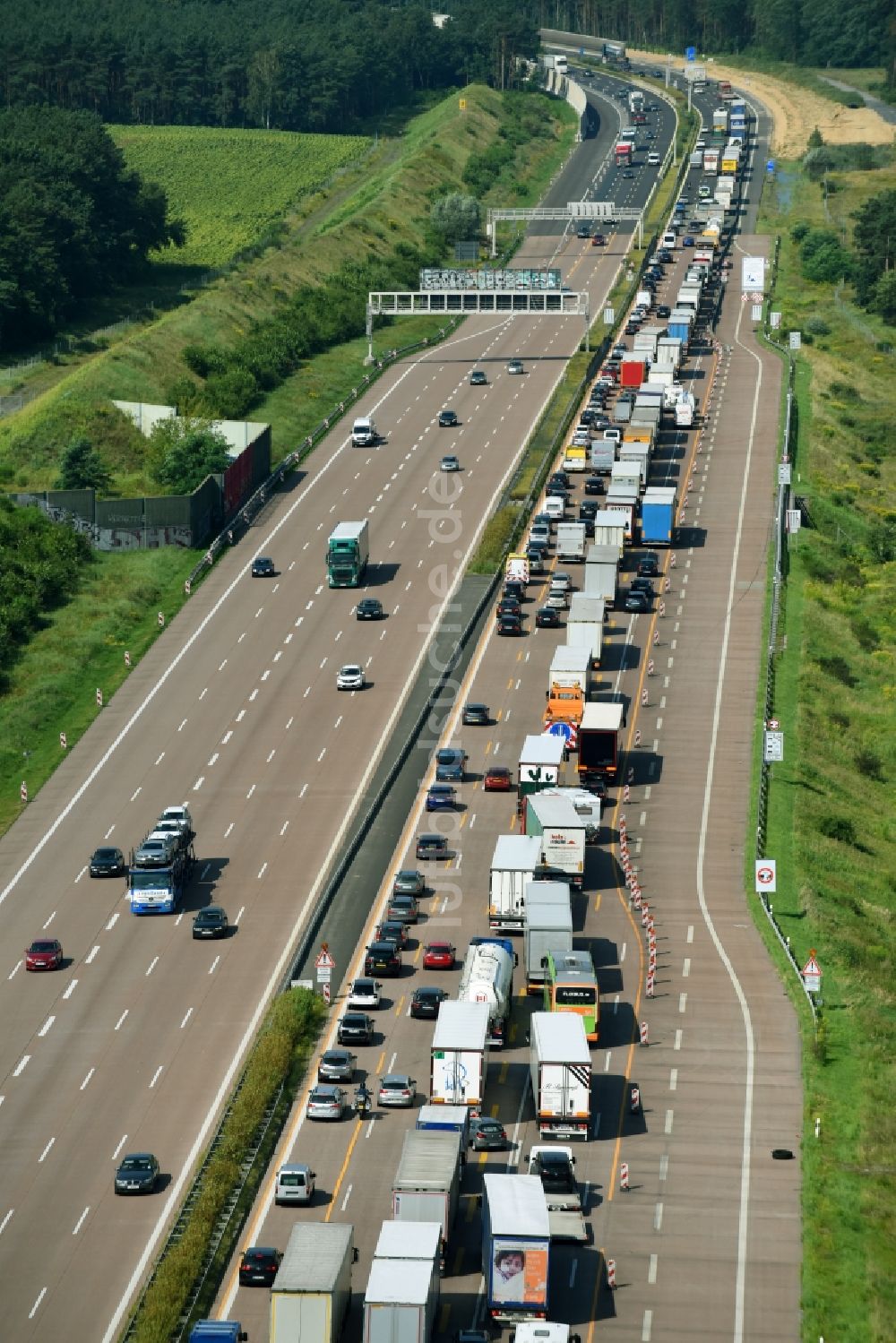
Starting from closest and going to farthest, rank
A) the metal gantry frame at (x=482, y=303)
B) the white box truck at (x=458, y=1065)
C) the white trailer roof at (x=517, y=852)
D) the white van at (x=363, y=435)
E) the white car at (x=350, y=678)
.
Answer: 1. the white box truck at (x=458, y=1065)
2. the white trailer roof at (x=517, y=852)
3. the white car at (x=350, y=678)
4. the white van at (x=363, y=435)
5. the metal gantry frame at (x=482, y=303)

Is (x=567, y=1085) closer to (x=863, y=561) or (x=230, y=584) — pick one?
(x=230, y=584)

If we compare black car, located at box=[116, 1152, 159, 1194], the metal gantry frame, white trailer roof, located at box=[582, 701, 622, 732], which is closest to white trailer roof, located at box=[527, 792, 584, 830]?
white trailer roof, located at box=[582, 701, 622, 732]

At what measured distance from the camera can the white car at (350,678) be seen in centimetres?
12100

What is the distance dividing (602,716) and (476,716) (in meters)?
9.52

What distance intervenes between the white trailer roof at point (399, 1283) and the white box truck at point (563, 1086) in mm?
13996

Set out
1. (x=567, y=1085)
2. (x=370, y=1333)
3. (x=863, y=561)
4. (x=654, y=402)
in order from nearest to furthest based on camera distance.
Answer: (x=370, y=1333)
(x=567, y=1085)
(x=863, y=561)
(x=654, y=402)

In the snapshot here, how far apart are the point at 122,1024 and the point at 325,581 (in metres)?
56.9

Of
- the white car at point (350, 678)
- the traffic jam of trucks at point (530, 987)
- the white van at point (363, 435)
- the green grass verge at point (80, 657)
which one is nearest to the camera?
the traffic jam of trucks at point (530, 987)

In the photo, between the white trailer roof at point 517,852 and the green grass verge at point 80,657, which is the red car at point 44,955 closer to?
the green grass verge at point 80,657

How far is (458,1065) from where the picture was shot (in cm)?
7619

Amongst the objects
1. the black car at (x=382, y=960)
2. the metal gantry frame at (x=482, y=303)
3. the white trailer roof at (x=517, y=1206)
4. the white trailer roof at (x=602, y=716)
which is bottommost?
the black car at (x=382, y=960)

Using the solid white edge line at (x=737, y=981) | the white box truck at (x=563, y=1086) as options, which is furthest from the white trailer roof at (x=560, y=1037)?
the solid white edge line at (x=737, y=981)

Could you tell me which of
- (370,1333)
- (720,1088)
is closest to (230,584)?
(720,1088)

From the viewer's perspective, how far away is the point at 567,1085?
7512 centimetres
